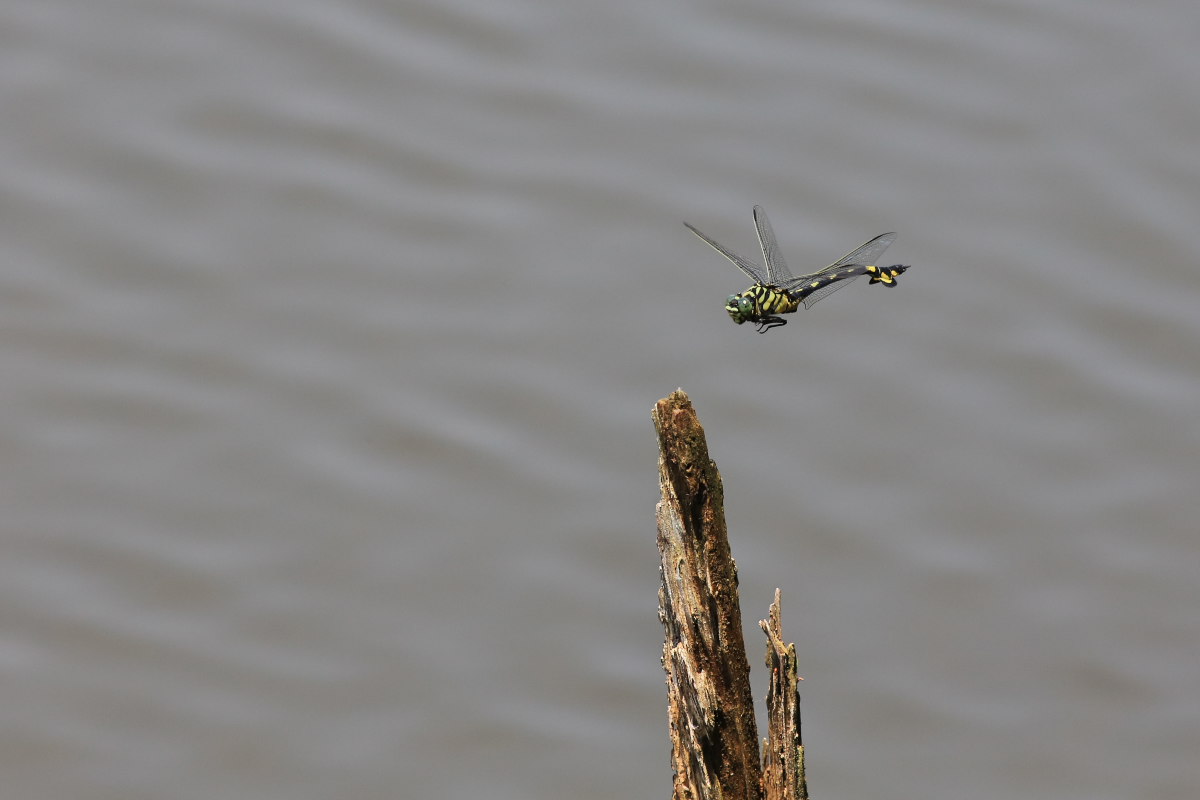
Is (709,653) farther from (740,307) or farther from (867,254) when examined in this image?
(867,254)

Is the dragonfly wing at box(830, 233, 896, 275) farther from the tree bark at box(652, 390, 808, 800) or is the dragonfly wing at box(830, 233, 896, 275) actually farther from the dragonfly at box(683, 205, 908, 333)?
the tree bark at box(652, 390, 808, 800)

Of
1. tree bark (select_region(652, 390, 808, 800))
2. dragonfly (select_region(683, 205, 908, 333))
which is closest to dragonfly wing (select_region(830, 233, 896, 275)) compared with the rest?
dragonfly (select_region(683, 205, 908, 333))

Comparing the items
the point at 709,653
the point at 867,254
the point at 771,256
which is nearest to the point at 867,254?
the point at 867,254

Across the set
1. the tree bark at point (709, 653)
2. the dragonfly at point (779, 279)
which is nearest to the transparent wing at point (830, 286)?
the dragonfly at point (779, 279)

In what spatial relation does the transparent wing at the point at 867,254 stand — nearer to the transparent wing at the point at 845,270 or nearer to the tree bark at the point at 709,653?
the transparent wing at the point at 845,270

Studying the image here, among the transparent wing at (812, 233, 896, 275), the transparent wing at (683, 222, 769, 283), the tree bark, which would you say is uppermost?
the transparent wing at (812, 233, 896, 275)

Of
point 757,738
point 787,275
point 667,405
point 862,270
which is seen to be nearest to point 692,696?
point 757,738

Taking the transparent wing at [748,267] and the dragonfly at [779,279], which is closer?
the dragonfly at [779,279]
